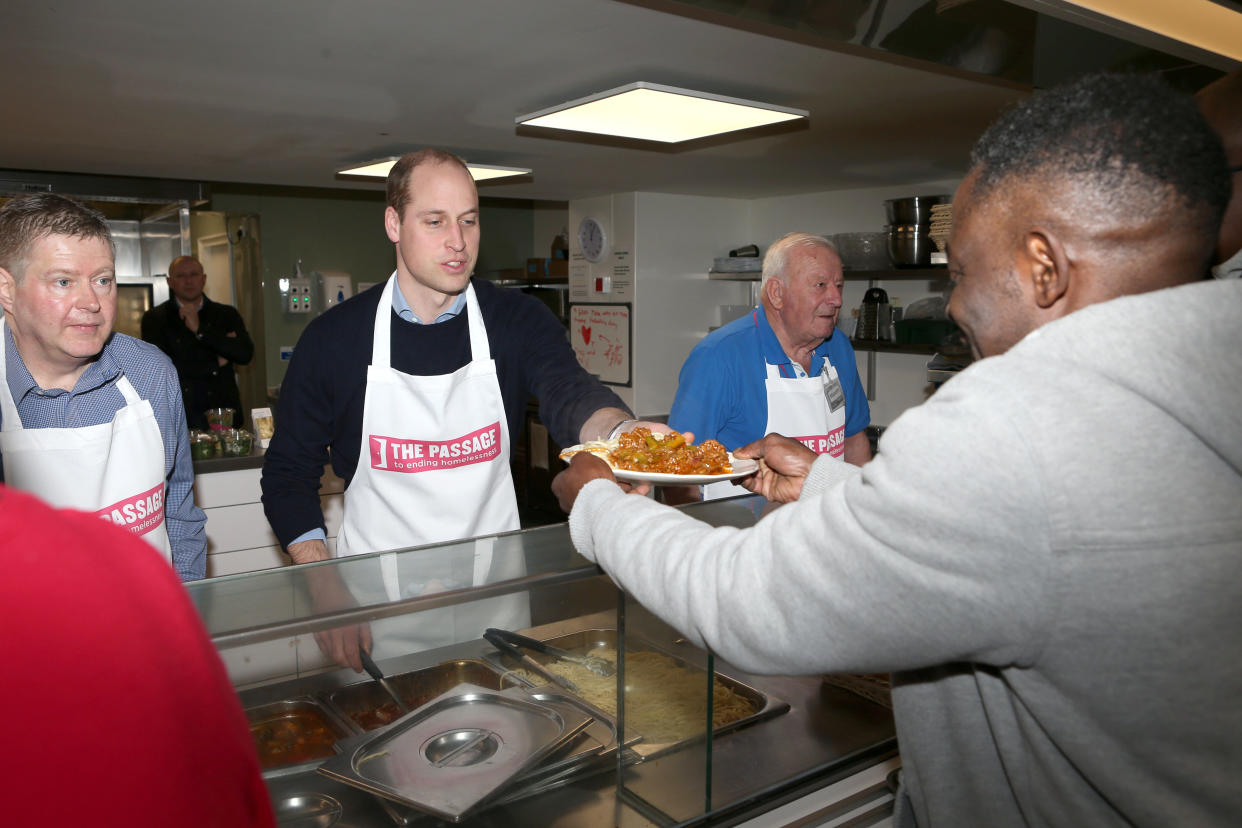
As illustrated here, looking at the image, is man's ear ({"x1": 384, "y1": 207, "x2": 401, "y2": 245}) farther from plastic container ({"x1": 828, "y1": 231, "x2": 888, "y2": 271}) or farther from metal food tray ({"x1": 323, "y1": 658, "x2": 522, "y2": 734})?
plastic container ({"x1": 828, "y1": 231, "x2": 888, "y2": 271})

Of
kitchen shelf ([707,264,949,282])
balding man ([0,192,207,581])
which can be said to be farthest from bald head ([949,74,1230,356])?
kitchen shelf ([707,264,949,282])

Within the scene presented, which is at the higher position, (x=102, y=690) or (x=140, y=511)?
(x=102, y=690)

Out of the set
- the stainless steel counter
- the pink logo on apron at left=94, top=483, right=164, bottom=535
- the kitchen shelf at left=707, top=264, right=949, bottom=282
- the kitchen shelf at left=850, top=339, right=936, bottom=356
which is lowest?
the stainless steel counter

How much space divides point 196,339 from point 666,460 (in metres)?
5.03

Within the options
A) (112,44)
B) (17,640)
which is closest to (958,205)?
(17,640)

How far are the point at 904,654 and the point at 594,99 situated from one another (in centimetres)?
261

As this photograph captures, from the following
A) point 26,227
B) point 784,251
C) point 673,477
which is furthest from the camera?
point 784,251

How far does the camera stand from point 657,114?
3373 mm

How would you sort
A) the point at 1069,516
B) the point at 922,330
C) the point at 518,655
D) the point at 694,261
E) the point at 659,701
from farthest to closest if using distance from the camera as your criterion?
1. the point at 694,261
2. the point at 922,330
3. the point at 518,655
4. the point at 659,701
5. the point at 1069,516

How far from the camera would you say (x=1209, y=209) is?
82 cm

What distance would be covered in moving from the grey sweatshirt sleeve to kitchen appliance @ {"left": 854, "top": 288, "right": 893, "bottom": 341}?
5139 millimetres

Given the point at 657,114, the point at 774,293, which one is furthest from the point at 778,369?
the point at 657,114

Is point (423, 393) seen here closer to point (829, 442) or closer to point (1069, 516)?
point (829, 442)

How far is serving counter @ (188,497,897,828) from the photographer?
47.7 inches
